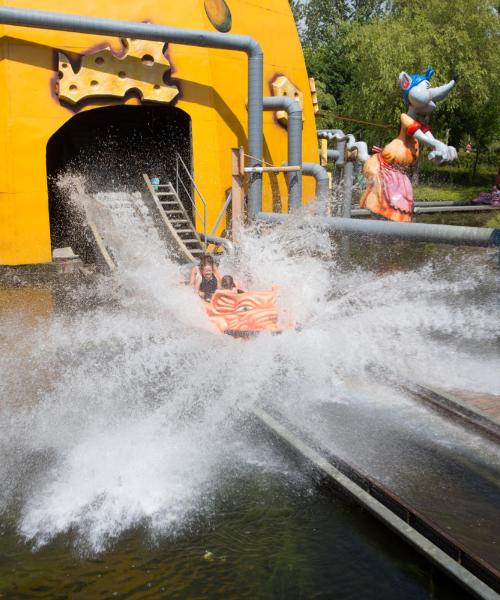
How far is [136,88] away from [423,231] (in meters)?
6.99

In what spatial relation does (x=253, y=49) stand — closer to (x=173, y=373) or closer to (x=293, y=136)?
(x=293, y=136)

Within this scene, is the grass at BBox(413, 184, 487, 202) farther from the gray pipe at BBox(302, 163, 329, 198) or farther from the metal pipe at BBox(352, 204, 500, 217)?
the gray pipe at BBox(302, 163, 329, 198)

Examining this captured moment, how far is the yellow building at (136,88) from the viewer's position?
1312cm

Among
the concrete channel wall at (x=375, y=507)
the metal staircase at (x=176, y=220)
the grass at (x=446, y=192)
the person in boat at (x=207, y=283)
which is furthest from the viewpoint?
the grass at (x=446, y=192)

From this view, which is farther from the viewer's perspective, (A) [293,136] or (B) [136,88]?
(A) [293,136]

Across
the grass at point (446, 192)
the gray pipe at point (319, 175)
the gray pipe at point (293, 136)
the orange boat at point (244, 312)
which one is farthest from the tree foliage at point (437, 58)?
the orange boat at point (244, 312)

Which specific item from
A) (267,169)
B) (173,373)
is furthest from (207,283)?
(267,169)

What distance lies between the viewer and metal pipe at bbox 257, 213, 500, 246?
8664 millimetres

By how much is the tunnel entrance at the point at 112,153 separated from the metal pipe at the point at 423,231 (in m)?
5.65

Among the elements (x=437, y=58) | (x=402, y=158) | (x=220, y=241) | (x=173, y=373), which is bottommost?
(x=173, y=373)

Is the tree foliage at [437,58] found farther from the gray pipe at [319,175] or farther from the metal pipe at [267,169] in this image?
the metal pipe at [267,169]

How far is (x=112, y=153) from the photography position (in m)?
18.7

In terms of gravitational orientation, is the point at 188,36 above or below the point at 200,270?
above

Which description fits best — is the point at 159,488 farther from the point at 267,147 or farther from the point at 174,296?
the point at 267,147
